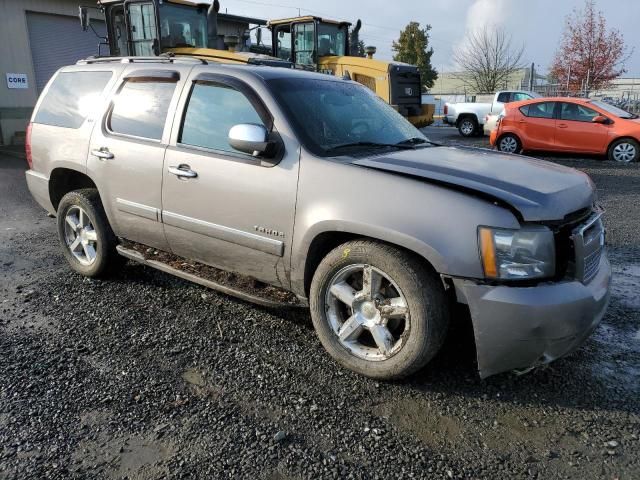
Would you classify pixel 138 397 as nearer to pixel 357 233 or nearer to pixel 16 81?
pixel 357 233

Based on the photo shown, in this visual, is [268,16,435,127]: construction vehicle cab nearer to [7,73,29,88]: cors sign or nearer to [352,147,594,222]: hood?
[7,73,29,88]: cors sign

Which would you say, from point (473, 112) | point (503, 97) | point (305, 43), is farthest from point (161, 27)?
point (503, 97)

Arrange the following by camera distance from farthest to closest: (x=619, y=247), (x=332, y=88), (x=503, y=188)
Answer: (x=619, y=247), (x=332, y=88), (x=503, y=188)

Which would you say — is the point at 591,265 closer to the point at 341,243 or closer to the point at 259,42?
the point at 341,243

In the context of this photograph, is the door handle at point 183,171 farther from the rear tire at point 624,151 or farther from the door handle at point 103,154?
the rear tire at point 624,151

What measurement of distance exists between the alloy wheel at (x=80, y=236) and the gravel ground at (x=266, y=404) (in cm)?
61

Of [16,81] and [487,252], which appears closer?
[487,252]

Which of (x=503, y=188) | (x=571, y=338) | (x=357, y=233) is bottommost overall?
(x=571, y=338)

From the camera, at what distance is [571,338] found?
2717 millimetres

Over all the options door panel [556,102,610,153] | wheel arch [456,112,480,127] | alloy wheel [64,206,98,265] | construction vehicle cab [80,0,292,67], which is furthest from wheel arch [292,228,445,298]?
wheel arch [456,112,480,127]

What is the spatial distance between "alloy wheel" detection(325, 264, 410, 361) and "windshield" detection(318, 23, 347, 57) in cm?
1101

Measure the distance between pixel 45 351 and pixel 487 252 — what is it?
284 cm

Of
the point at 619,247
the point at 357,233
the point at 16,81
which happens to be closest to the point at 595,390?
the point at 357,233

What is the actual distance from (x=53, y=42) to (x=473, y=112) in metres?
14.9
